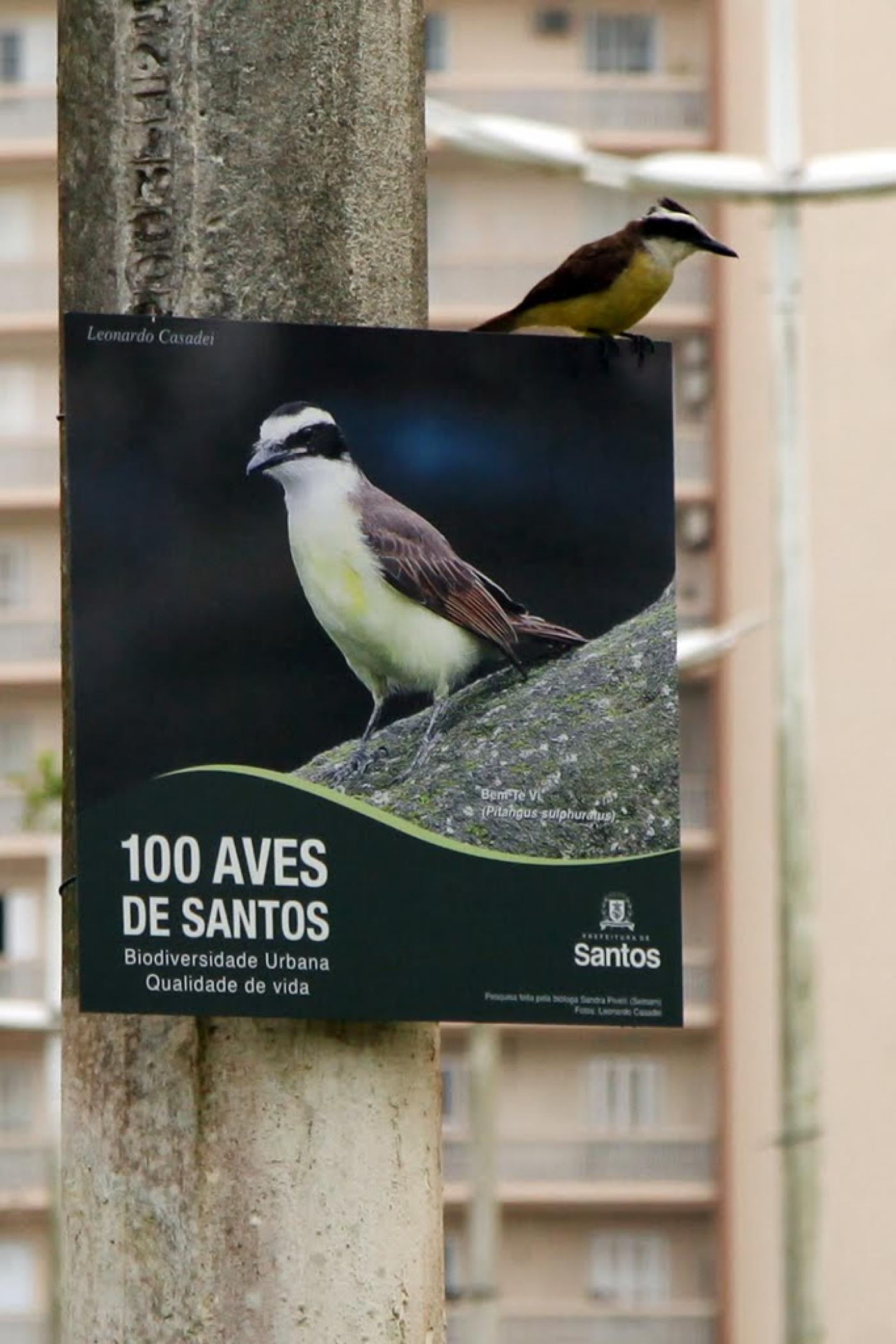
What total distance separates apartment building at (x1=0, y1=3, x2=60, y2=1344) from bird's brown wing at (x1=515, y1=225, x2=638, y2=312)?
117 ft

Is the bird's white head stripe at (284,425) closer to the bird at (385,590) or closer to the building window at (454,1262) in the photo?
the bird at (385,590)

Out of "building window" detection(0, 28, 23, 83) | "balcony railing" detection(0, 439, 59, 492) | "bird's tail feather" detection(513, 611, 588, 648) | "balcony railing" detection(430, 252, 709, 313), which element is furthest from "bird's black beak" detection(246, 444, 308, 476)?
"building window" detection(0, 28, 23, 83)

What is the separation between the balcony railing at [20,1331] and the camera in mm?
40219

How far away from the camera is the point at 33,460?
135 feet

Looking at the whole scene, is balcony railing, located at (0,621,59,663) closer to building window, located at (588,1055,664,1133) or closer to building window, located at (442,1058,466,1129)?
building window, located at (442,1058,466,1129)

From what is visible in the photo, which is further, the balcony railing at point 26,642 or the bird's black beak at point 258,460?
the balcony railing at point 26,642

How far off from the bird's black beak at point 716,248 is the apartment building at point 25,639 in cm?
3545

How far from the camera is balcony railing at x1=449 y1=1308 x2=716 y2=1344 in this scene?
40188 mm

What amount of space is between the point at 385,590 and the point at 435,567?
7 cm

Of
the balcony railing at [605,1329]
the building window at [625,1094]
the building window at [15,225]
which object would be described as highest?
the building window at [15,225]

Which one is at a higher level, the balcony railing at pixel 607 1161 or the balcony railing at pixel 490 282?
the balcony railing at pixel 490 282


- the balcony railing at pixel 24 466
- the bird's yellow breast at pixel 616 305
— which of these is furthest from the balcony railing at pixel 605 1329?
the bird's yellow breast at pixel 616 305

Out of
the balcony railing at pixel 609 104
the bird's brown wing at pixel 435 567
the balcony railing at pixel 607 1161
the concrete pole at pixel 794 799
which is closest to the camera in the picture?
the bird's brown wing at pixel 435 567

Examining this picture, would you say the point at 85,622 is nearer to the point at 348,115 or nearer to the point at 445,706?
the point at 445,706
